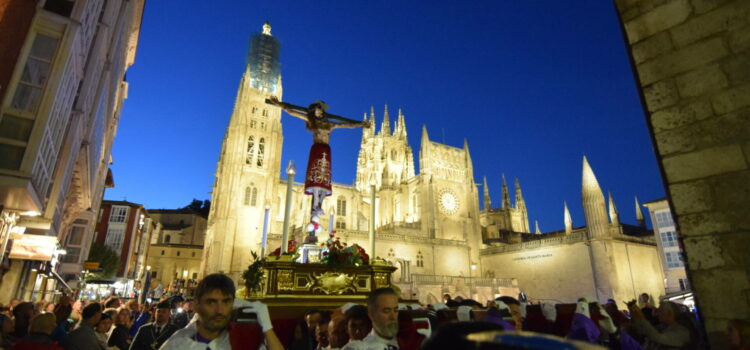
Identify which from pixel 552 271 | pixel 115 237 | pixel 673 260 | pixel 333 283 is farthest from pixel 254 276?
pixel 552 271

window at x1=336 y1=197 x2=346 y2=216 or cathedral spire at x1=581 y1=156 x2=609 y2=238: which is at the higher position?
window at x1=336 y1=197 x2=346 y2=216

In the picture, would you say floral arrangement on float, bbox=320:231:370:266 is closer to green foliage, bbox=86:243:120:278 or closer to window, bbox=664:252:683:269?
green foliage, bbox=86:243:120:278

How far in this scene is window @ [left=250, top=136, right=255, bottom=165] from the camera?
41281 millimetres

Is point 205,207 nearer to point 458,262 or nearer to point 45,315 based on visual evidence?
point 458,262

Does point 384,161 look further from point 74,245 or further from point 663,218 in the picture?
point 74,245

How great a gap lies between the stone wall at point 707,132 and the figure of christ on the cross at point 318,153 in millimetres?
6390

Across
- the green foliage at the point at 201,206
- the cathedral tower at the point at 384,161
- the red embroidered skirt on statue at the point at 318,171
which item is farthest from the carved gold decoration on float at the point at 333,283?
the green foliage at the point at 201,206

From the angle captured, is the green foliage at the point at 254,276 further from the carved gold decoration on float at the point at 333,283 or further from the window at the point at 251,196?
the window at the point at 251,196

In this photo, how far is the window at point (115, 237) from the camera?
31031 millimetres

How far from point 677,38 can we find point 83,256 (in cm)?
2710

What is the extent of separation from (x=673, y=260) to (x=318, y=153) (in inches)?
1199

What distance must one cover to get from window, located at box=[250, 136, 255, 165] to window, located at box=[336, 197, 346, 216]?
12.2 m

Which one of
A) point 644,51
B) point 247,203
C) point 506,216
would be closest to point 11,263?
point 644,51

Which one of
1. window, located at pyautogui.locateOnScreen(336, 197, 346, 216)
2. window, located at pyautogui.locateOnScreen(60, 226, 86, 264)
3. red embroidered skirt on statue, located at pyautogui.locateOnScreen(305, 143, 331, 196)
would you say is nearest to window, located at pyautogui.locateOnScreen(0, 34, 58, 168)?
red embroidered skirt on statue, located at pyautogui.locateOnScreen(305, 143, 331, 196)
